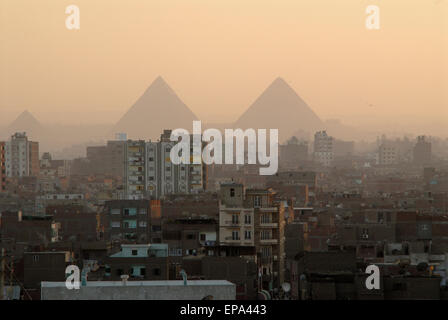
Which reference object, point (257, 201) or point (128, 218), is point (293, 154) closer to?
point (128, 218)

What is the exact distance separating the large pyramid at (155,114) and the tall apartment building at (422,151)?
16949 mm

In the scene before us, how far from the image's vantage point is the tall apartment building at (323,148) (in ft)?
291

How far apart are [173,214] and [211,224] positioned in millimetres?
9426

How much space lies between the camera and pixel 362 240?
23594mm

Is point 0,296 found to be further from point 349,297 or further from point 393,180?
point 393,180

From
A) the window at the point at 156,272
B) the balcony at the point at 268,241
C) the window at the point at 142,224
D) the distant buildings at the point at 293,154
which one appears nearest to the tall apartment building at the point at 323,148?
the distant buildings at the point at 293,154

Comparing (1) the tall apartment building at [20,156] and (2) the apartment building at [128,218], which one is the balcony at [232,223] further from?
(1) the tall apartment building at [20,156]

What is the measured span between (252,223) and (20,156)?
44.2 metres

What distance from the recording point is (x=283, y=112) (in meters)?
138

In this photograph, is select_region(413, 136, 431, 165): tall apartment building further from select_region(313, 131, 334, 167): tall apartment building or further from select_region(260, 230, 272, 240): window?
select_region(260, 230, 272, 240): window

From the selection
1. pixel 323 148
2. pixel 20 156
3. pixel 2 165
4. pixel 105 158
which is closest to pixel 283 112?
pixel 323 148

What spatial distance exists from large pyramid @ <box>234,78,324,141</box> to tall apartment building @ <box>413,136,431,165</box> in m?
34.9

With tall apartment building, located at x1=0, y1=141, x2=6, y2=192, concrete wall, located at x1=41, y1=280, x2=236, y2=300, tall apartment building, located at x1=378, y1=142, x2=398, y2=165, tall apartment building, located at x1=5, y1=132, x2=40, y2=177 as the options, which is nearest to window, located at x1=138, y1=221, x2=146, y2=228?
concrete wall, located at x1=41, y1=280, x2=236, y2=300
